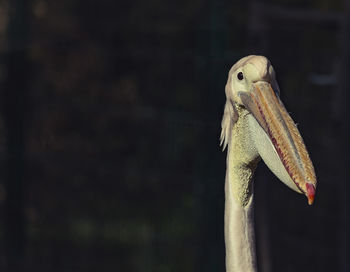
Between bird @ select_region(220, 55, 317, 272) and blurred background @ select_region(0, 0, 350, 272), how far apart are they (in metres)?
2.72

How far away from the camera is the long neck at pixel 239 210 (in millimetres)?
3816

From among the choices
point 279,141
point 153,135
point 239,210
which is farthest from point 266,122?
point 153,135

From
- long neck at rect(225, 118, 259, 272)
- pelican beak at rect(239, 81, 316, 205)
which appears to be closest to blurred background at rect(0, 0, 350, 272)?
long neck at rect(225, 118, 259, 272)

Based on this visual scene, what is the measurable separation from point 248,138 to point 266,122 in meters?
0.17

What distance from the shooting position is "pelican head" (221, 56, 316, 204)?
3.39 m

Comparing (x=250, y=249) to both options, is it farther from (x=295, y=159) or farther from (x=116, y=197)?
(x=116, y=197)

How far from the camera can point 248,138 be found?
149 inches

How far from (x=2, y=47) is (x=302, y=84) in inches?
101

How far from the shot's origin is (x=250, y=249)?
383 centimetres

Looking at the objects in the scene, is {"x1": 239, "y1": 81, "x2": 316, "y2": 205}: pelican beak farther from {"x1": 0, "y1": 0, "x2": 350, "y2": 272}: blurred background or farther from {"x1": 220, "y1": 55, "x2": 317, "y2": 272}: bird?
{"x1": 0, "y1": 0, "x2": 350, "y2": 272}: blurred background

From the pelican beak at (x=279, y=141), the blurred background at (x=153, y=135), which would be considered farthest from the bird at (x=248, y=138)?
Result: the blurred background at (x=153, y=135)

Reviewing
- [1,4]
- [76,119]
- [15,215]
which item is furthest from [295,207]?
[1,4]

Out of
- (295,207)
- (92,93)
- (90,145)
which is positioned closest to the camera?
(295,207)

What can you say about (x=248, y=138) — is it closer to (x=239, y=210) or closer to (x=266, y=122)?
(x=266, y=122)
